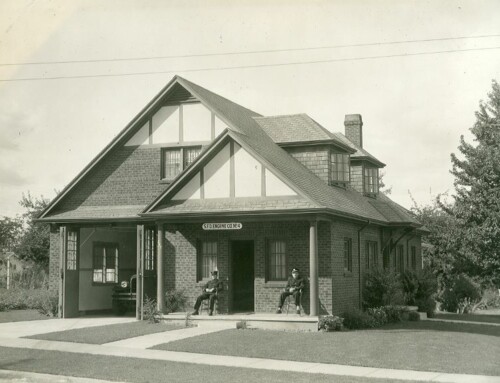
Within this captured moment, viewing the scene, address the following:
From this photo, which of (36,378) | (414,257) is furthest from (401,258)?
(36,378)

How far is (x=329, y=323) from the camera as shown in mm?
20234

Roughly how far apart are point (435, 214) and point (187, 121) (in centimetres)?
2340

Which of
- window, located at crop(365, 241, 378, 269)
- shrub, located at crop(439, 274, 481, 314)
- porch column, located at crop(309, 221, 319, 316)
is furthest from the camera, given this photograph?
shrub, located at crop(439, 274, 481, 314)

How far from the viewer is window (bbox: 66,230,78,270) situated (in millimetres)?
25312

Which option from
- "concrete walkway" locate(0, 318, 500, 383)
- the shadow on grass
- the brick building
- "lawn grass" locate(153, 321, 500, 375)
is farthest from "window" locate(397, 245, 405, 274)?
"concrete walkway" locate(0, 318, 500, 383)

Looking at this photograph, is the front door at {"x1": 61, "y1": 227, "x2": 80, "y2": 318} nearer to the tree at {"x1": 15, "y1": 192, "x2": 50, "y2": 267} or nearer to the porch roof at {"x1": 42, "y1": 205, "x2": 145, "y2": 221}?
the porch roof at {"x1": 42, "y1": 205, "x2": 145, "y2": 221}

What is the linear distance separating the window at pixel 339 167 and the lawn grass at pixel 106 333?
8.75 meters

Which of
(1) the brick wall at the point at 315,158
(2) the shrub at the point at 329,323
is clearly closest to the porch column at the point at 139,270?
(2) the shrub at the point at 329,323

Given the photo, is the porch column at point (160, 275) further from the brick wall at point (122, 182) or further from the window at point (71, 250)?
the window at point (71, 250)

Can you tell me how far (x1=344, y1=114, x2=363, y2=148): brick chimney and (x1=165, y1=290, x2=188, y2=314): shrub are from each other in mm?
13796

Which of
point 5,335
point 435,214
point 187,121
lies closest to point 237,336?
point 5,335

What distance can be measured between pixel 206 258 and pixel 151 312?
108 inches

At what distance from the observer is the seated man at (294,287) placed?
2142 centimetres

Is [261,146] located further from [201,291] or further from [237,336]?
[237,336]
